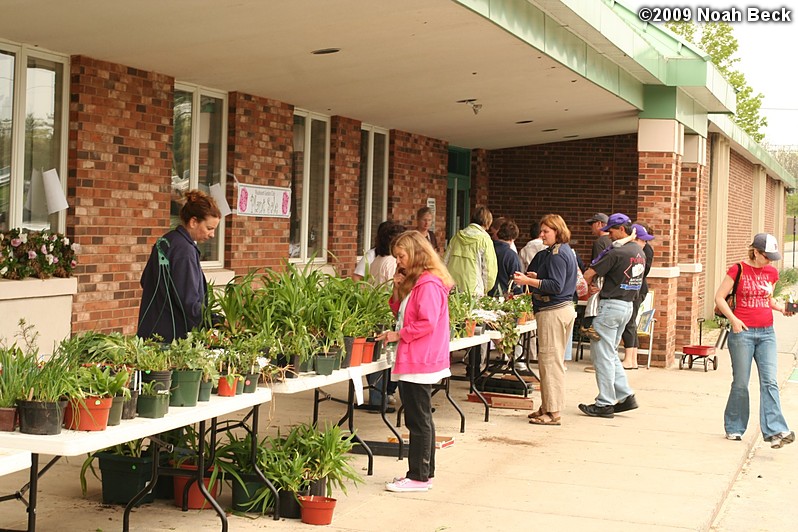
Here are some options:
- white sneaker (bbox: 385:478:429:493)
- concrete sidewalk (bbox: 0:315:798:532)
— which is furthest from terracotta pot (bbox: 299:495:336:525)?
white sneaker (bbox: 385:478:429:493)

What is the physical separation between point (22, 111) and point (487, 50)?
13.9 ft

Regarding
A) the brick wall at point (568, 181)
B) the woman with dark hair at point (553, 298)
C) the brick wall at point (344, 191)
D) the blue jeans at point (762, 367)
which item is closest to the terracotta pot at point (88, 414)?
the woman with dark hair at point (553, 298)

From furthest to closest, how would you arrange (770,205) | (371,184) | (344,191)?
(770,205)
(371,184)
(344,191)

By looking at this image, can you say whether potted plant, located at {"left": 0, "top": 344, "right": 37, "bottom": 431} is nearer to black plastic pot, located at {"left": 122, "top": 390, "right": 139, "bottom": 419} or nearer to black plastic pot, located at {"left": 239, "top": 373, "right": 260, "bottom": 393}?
black plastic pot, located at {"left": 122, "top": 390, "right": 139, "bottom": 419}

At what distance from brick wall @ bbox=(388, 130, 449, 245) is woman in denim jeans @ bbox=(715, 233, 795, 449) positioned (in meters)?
7.63

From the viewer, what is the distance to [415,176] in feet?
55.6

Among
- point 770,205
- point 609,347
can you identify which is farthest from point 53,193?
point 770,205

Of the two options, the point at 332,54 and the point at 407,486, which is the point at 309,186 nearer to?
the point at 332,54

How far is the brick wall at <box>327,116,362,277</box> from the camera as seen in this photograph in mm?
14203

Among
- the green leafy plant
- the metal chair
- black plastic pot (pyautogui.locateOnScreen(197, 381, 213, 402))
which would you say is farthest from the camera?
the metal chair

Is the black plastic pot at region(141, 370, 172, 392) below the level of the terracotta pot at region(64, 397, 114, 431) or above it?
above

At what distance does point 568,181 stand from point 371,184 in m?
6.63

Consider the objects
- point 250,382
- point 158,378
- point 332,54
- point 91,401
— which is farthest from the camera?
point 332,54

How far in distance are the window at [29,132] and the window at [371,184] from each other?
6.58 meters
